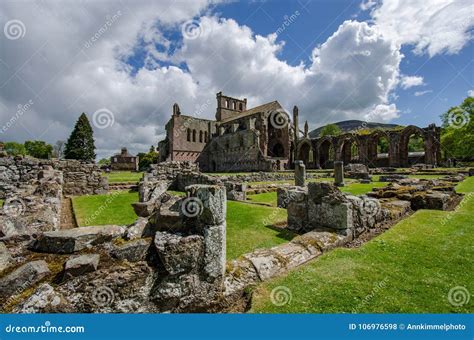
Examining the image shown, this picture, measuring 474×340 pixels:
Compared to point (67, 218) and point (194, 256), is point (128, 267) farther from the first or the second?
point (67, 218)

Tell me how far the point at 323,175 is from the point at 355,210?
982 inches

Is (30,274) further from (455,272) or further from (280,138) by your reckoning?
(280,138)

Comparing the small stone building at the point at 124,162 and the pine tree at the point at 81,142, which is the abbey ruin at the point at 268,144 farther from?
the pine tree at the point at 81,142

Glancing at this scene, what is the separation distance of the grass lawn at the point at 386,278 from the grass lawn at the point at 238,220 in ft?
4.86

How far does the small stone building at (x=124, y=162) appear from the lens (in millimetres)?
63281

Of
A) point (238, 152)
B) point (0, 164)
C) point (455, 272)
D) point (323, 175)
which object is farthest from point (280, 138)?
point (455, 272)

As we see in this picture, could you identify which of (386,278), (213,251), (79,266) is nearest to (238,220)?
(386,278)

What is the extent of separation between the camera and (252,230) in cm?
Result: 677

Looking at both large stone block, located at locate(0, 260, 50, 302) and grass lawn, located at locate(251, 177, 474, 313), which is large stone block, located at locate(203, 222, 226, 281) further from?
large stone block, located at locate(0, 260, 50, 302)

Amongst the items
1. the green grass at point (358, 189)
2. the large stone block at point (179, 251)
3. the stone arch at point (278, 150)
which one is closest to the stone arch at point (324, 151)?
the stone arch at point (278, 150)

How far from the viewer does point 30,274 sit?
2.60 m

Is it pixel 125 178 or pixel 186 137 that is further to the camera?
pixel 186 137

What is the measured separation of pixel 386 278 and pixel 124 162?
2753 inches

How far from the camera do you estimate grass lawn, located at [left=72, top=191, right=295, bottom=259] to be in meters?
5.72
